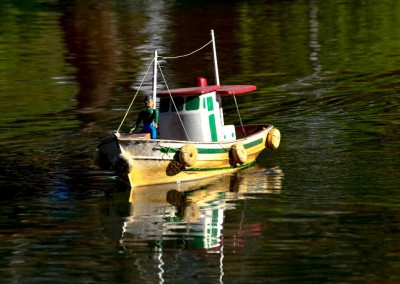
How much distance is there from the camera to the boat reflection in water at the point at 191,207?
88.9ft

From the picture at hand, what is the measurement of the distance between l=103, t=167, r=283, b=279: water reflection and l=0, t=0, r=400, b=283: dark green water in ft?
0.20

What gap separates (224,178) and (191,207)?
3865 millimetres

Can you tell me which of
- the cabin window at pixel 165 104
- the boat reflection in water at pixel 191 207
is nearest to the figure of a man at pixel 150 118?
the cabin window at pixel 165 104

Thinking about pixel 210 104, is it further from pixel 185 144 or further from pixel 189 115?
pixel 185 144

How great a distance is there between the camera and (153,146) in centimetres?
3200

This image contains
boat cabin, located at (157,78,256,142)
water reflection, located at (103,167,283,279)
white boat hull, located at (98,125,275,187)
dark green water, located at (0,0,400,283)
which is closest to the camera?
dark green water, located at (0,0,400,283)

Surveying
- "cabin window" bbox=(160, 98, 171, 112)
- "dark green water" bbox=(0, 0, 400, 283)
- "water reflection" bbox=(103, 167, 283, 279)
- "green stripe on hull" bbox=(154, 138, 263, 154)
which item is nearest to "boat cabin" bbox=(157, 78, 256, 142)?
"cabin window" bbox=(160, 98, 171, 112)

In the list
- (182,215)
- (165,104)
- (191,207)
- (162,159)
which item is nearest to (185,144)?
(162,159)

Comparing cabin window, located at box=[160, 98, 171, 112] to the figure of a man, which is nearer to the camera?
the figure of a man

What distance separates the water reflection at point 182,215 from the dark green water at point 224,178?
62 mm

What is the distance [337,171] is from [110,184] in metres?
6.39

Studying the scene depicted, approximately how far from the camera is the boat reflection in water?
2711 centimetres

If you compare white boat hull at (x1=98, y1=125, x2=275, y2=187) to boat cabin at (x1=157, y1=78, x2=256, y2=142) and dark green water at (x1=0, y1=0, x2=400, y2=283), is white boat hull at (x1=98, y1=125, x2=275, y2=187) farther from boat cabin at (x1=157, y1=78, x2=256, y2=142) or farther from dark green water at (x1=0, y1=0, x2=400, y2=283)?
boat cabin at (x1=157, y1=78, x2=256, y2=142)

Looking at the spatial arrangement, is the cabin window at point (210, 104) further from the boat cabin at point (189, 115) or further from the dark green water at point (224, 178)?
the dark green water at point (224, 178)
